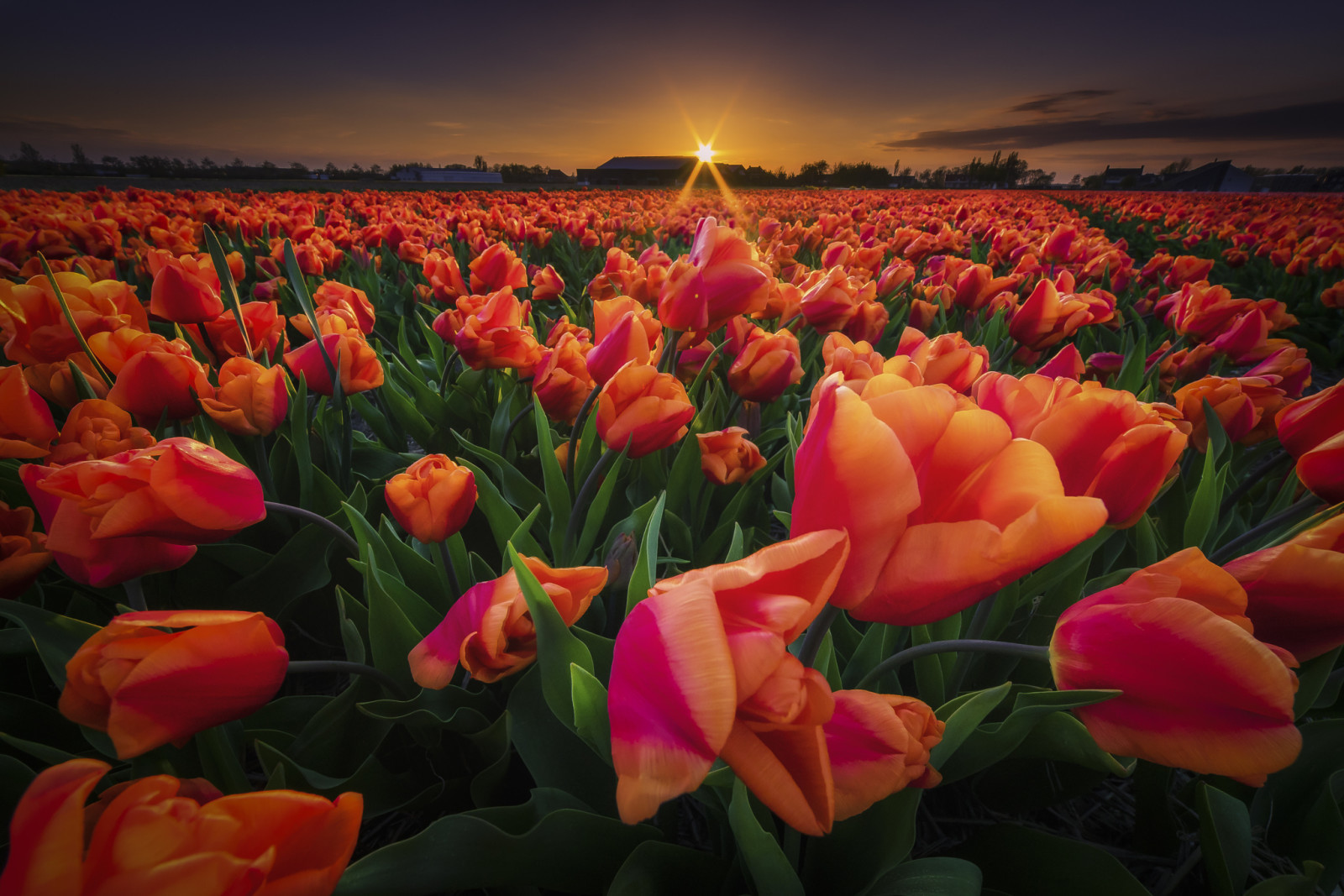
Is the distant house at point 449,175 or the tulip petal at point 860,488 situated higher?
the distant house at point 449,175

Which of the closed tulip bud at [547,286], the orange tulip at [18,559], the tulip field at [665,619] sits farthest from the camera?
the closed tulip bud at [547,286]

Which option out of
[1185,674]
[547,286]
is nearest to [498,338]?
[547,286]

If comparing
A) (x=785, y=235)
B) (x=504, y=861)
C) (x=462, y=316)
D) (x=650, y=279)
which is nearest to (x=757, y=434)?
(x=650, y=279)

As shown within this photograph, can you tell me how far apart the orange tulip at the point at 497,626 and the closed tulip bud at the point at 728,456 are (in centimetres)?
56

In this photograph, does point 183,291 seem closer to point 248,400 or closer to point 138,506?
point 248,400

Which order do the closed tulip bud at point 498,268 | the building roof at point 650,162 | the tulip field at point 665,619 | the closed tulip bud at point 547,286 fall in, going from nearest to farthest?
the tulip field at point 665,619 < the closed tulip bud at point 498,268 < the closed tulip bud at point 547,286 < the building roof at point 650,162

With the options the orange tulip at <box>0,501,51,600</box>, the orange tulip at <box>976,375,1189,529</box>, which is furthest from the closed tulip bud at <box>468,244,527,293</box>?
the orange tulip at <box>976,375,1189,529</box>

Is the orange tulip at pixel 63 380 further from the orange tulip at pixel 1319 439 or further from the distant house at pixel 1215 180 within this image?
the distant house at pixel 1215 180

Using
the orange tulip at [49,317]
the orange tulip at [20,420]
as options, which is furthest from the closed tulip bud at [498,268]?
the orange tulip at [20,420]

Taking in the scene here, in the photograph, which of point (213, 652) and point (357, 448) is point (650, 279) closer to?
point (357, 448)

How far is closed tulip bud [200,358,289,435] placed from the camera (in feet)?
3.70

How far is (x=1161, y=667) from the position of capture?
1.60 ft

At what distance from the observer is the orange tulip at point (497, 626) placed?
27.5 inches

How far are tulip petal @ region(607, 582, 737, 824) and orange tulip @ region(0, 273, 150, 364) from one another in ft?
4.74
